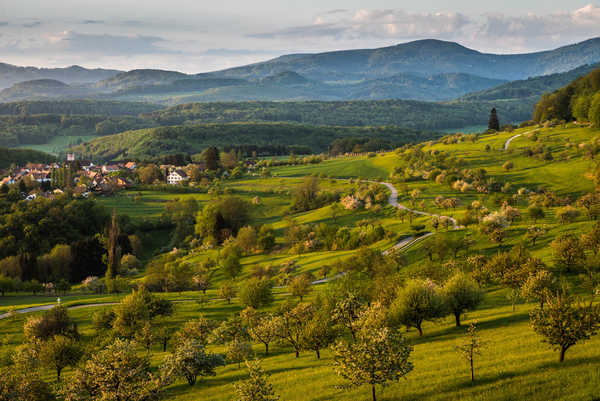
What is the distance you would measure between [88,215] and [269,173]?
64.5 metres

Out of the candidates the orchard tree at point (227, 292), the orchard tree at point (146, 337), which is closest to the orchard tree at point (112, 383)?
the orchard tree at point (146, 337)

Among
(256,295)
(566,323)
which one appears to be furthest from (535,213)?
(566,323)

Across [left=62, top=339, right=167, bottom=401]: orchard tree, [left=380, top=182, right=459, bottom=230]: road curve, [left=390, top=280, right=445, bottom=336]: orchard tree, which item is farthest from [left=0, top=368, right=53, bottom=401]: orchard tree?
[left=380, top=182, right=459, bottom=230]: road curve

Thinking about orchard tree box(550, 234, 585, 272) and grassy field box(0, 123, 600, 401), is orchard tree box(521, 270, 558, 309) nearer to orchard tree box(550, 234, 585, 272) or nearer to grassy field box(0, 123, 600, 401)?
grassy field box(0, 123, 600, 401)

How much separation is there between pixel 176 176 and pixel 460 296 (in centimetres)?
16213

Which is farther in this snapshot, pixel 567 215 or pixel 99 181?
pixel 99 181

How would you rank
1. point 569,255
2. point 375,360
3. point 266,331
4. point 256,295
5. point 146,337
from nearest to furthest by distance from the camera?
point 375,360 → point 266,331 → point 146,337 → point 569,255 → point 256,295

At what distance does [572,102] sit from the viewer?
152125 millimetres

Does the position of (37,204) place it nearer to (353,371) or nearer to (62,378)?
(62,378)

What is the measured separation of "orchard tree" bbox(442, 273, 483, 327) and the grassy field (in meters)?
1.45

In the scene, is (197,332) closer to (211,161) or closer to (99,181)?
(211,161)

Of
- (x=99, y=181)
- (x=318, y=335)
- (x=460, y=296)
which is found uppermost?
(x=460, y=296)

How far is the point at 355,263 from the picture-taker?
5884 centimetres

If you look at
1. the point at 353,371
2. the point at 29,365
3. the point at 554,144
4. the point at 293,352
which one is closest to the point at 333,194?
the point at 554,144
